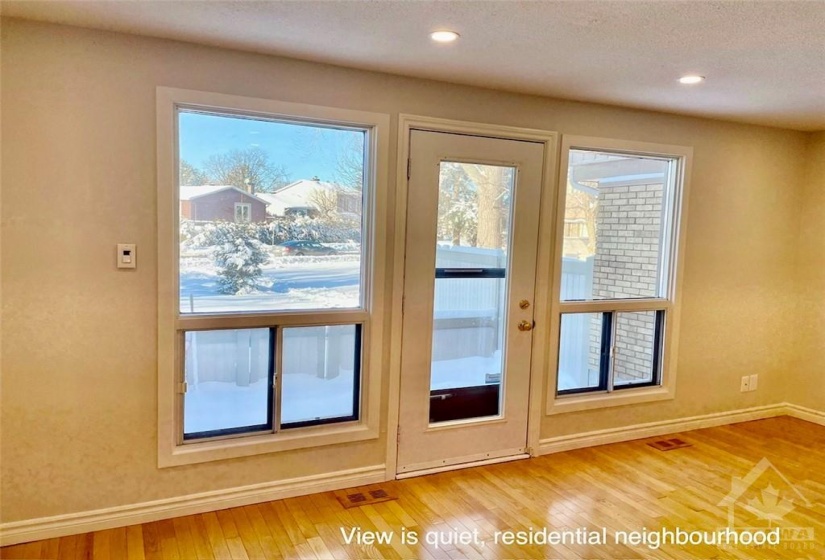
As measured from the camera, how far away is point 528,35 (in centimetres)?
229

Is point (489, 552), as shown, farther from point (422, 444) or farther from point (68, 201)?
point (68, 201)

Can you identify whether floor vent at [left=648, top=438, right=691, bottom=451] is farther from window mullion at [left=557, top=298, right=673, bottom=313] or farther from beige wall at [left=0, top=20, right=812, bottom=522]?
beige wall at [left=0, top=20, right=812, bottom=522]

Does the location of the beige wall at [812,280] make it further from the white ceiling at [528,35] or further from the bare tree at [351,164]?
the bare tree at [351,164]

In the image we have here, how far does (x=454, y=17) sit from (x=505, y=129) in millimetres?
1176

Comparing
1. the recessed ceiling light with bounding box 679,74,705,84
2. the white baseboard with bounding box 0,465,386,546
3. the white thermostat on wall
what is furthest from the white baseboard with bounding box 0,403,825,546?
the recessed ceiling light with bounding box 679,74,705,84

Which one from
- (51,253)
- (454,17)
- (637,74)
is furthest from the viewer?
(637,74)

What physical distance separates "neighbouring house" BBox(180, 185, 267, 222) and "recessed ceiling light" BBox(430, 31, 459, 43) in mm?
1125

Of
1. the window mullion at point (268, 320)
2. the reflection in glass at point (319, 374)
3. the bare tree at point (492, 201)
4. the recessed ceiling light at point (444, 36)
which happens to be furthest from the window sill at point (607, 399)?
the recessed ceiling light at point (444, 36)

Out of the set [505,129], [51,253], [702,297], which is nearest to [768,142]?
[702,297]

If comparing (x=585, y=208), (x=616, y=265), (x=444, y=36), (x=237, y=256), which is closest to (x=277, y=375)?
(x=237, y=256)

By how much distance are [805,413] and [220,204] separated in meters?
4.61

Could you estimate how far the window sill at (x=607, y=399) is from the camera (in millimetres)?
3621

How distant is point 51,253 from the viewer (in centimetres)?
Result: 239

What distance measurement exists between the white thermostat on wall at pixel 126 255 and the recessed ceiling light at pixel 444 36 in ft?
5.23
